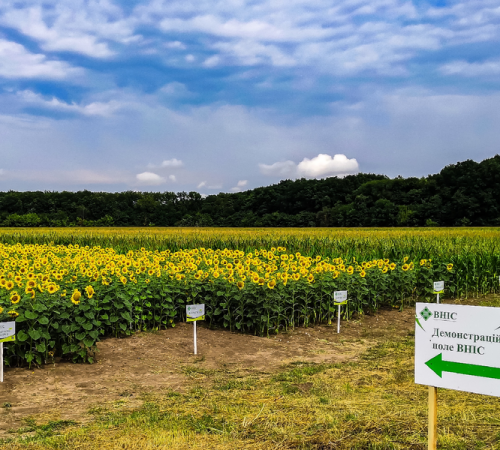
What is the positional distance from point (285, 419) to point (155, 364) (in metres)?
2.51

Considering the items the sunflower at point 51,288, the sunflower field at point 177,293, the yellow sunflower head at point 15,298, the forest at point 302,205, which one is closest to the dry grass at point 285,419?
the sunflower field at point 177,293

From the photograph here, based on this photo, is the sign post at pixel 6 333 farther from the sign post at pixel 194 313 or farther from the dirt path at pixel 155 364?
the sign post at pixel 194 313

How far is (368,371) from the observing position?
5.97m

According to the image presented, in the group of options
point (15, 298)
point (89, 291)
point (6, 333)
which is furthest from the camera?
point (89, 291)

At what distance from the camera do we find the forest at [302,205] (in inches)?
2290

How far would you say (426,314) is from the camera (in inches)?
123

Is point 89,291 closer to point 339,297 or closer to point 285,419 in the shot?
point 285,419

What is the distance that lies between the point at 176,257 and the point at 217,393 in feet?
21.0

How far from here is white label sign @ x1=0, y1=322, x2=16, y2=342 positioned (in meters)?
5.35

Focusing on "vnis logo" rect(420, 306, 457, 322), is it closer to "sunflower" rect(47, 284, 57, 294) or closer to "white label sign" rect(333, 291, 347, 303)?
"sunflower" rect(47, 284, 57, 294)

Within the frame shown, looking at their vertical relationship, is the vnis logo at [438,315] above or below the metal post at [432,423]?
above

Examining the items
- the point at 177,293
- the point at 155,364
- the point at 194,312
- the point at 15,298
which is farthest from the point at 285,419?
the point at 177,293

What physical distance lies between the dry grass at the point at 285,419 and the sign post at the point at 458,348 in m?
0.98

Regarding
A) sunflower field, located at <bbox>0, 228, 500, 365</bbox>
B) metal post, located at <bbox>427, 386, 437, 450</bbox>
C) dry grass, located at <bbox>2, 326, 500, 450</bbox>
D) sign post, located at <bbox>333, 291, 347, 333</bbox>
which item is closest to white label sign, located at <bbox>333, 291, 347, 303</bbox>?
sign post, located at <bbox>333, 291, 347, 333</bbox>
